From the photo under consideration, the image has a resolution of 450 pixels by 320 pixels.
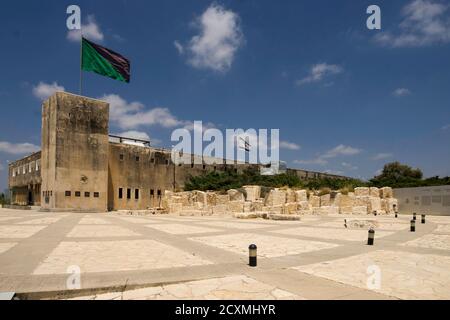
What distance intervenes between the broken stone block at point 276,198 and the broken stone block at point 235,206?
2.65 m

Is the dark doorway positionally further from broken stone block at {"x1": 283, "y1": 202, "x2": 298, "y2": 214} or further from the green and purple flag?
broken stone block at {"x1": 283, "y1": 202, "x2": 298, "y2": 214}

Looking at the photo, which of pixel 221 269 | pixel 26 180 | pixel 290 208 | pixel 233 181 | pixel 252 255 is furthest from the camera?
pixel 26 180

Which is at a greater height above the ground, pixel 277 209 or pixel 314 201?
pixel 314 201

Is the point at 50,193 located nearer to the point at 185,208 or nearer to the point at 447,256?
the point at 185,208

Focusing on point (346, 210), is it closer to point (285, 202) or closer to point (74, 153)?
point (285, 202)

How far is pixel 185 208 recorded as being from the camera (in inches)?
1176

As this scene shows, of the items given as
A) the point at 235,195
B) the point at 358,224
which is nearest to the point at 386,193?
the point at 235,195

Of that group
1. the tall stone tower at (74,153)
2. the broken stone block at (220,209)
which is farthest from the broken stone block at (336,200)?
the tall stone tower at (74,153)

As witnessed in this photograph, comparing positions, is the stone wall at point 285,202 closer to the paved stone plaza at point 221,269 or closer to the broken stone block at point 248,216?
the broken stone block at point 248,216

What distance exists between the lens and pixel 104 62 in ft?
99.1

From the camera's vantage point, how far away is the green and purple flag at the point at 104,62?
95.1ft

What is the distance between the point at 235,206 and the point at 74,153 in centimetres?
1580

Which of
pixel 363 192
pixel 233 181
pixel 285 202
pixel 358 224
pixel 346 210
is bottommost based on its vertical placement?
pixel 346 210

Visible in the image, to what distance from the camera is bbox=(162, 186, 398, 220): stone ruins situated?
27031 mm
